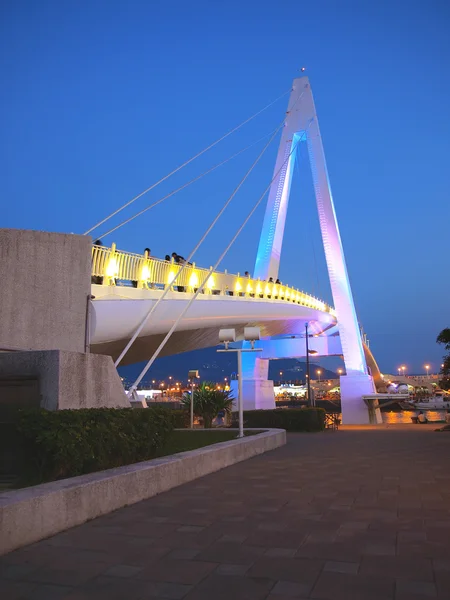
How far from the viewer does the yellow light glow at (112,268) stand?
48.6 feet

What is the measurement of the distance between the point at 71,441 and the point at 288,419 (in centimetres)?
1640

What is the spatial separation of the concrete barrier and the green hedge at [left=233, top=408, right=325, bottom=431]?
1339 cm

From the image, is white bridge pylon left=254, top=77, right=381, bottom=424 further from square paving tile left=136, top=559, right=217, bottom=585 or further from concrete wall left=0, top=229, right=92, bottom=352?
square paving tile left=136, top=559, right=217, bottom=585

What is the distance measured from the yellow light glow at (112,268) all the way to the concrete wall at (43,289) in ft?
16.5

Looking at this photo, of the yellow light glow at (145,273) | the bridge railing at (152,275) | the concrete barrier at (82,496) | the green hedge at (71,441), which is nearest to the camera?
the concrete barrier at (82,496)

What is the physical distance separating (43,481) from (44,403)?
98 cm

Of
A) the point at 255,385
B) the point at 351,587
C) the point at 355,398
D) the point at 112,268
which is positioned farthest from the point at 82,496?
the point at 355,398

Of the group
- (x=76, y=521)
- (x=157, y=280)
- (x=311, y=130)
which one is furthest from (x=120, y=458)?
(x=311, y=130)

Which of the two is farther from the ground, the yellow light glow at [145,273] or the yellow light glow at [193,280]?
the yellow light glow at [193,280]

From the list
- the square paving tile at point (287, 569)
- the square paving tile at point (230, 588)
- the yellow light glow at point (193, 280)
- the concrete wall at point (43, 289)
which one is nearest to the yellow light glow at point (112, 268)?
the yellow light glow at point (193, 280)

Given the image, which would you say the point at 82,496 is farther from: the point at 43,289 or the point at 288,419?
the point at 288,419

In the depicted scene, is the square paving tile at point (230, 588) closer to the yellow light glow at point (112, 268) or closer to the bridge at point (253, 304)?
the bridge at point (253, 304)

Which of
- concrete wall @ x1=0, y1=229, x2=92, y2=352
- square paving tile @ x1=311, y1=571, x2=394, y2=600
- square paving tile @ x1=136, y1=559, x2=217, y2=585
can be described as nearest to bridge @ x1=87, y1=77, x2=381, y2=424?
concrete wall @ x1=0, y1=229, x2=92, y2=352

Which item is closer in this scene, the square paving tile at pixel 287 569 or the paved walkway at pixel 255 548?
the paved walkway at pixel 255 548
